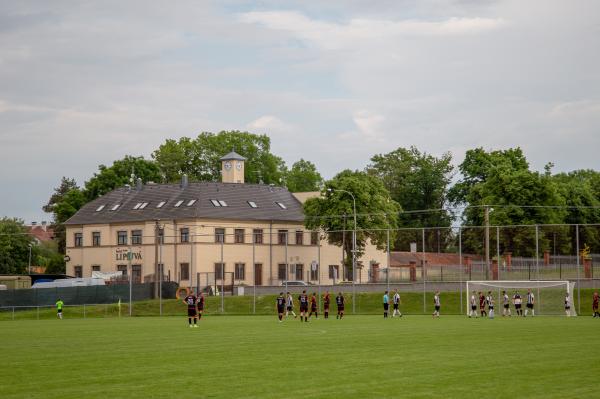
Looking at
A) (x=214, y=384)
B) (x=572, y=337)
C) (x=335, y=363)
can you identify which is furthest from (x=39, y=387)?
(x=572, y=337)

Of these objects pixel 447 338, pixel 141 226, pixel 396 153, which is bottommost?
pixel 447 338

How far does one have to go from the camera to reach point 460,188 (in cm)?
11769

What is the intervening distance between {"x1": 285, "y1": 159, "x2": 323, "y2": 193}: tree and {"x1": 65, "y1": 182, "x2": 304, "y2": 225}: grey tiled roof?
31.2m

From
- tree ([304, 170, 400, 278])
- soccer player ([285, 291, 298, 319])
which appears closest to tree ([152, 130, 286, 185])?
tree ([304, 170, 400, 278])

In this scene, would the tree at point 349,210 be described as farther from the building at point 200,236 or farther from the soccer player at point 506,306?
the soccer player at point 506,306

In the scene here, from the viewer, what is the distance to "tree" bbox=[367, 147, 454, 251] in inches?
4938

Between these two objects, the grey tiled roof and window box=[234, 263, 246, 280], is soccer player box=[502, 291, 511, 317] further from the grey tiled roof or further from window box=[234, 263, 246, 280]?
the grey tiled roof

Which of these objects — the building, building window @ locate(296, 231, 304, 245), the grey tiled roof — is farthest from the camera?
building window @ locate(296, 231, 304, 245)

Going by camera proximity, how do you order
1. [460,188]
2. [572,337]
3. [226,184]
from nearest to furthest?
[572,337] → [226,184] → [460,188]

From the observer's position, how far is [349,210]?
95.8 meters

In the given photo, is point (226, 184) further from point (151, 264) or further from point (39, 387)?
point (39, 387)

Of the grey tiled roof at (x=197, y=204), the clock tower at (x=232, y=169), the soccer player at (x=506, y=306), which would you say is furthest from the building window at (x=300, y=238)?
the soccer player at (x=506, y=306)

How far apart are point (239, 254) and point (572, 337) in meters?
64.1

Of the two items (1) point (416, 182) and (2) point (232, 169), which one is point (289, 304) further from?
(1) point (416, 182)
